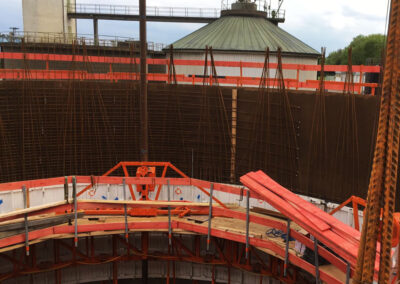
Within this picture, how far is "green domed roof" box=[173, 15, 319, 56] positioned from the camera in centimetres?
2284

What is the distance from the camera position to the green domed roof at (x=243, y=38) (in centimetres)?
2284

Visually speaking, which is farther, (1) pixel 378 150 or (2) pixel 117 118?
(2) pixel 117 118

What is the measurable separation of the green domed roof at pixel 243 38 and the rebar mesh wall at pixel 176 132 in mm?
8640

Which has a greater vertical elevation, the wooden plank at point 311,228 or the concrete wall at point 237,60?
the concrete wall at point 237,60

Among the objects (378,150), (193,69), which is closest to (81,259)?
(378,150)

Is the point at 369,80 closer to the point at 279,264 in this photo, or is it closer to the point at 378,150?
the point at 279,264

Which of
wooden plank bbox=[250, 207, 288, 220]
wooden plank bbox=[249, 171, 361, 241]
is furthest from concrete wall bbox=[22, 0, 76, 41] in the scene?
wooden plank bbox=[249, 171, 361, 241]

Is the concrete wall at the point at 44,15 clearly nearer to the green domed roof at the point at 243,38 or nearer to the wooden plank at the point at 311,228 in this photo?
the green domed roof at the point at 243,38

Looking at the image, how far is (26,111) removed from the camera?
46.1ft

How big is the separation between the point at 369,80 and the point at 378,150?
23.9m

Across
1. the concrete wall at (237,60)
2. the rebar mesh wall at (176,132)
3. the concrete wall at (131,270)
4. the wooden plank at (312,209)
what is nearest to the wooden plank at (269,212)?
the concrete wall at (131,270)

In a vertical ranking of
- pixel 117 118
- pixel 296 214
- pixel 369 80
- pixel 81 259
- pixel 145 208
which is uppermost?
pixel 369 80

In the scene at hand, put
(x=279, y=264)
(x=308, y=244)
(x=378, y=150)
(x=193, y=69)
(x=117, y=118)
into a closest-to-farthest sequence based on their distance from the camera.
Answer: (x=378, y=150) < (x=308, y=244) < (x=279, y=264) < (x=117, y=118) < (x=193, y=69)

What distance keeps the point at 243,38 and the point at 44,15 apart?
15592 millimetres
